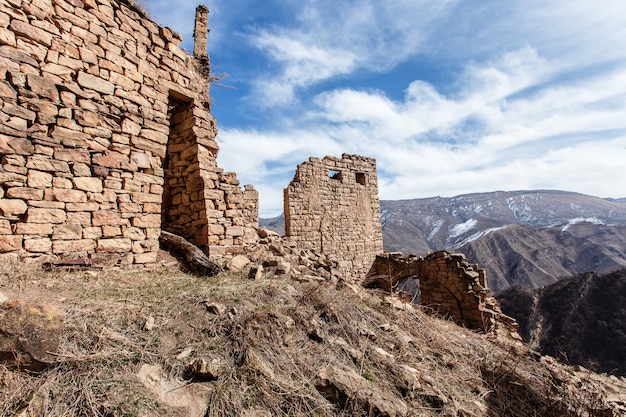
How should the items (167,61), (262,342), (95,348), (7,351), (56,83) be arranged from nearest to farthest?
(7,351) < (95,348) < (262,342) < (56,83) < (167,61)

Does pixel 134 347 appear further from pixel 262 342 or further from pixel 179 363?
pixel 262 342

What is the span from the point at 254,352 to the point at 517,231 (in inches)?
2219

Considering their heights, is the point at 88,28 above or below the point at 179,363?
above

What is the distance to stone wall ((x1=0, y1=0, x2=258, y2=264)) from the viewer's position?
3.71m

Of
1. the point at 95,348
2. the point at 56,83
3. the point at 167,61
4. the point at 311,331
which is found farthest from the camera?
the point at 167,61

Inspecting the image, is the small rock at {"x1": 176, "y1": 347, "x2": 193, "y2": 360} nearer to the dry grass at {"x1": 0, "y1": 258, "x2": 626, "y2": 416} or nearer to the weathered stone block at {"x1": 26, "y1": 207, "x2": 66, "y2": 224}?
the dry grass at {"x1": 0, "y1": 258, "x2": 626, "y2": 416}

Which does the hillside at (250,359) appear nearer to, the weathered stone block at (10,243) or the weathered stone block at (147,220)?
the weathered stone block at (10,243)

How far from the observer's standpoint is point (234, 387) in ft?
8.21

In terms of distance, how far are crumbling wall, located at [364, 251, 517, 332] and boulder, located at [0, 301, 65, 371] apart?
8.17 m

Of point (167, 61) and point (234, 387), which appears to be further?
point (167, 61)

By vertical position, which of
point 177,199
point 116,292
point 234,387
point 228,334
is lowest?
point 234,387

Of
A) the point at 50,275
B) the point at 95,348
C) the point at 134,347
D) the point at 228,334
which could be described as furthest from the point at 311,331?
the point at 50,275

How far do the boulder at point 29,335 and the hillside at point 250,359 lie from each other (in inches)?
2.8

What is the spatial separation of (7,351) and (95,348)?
19.8 inches
